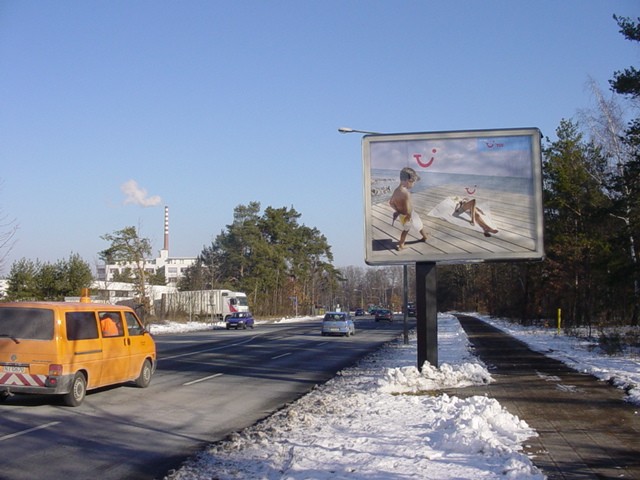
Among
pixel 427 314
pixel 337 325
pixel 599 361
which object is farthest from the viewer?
pixel 337 325

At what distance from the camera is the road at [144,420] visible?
7945 mm

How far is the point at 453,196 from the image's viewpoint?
1631 centimetres

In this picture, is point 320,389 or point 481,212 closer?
point 320,389

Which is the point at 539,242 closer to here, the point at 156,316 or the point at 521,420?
the point at 521,420

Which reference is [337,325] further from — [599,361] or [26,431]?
[26,431]

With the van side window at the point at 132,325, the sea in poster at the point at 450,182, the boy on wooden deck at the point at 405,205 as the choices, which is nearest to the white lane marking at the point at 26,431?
the van side window at the point at 132,325

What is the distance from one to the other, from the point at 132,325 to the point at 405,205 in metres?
6.91

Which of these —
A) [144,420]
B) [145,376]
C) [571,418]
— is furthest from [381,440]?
[145,376]

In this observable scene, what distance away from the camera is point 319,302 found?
127 meters

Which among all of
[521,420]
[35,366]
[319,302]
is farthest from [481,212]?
[319,302]

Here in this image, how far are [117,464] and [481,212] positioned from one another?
10760 mm

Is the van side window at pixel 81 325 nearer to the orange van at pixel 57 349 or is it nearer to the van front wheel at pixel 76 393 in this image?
the orange van at pixel 57 349

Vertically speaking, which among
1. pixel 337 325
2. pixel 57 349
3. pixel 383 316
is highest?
pixel 57 349

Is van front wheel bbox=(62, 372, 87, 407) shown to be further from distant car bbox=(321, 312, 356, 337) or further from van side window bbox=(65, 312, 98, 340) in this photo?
distant car bbox=(321, 312, 356, 337)
